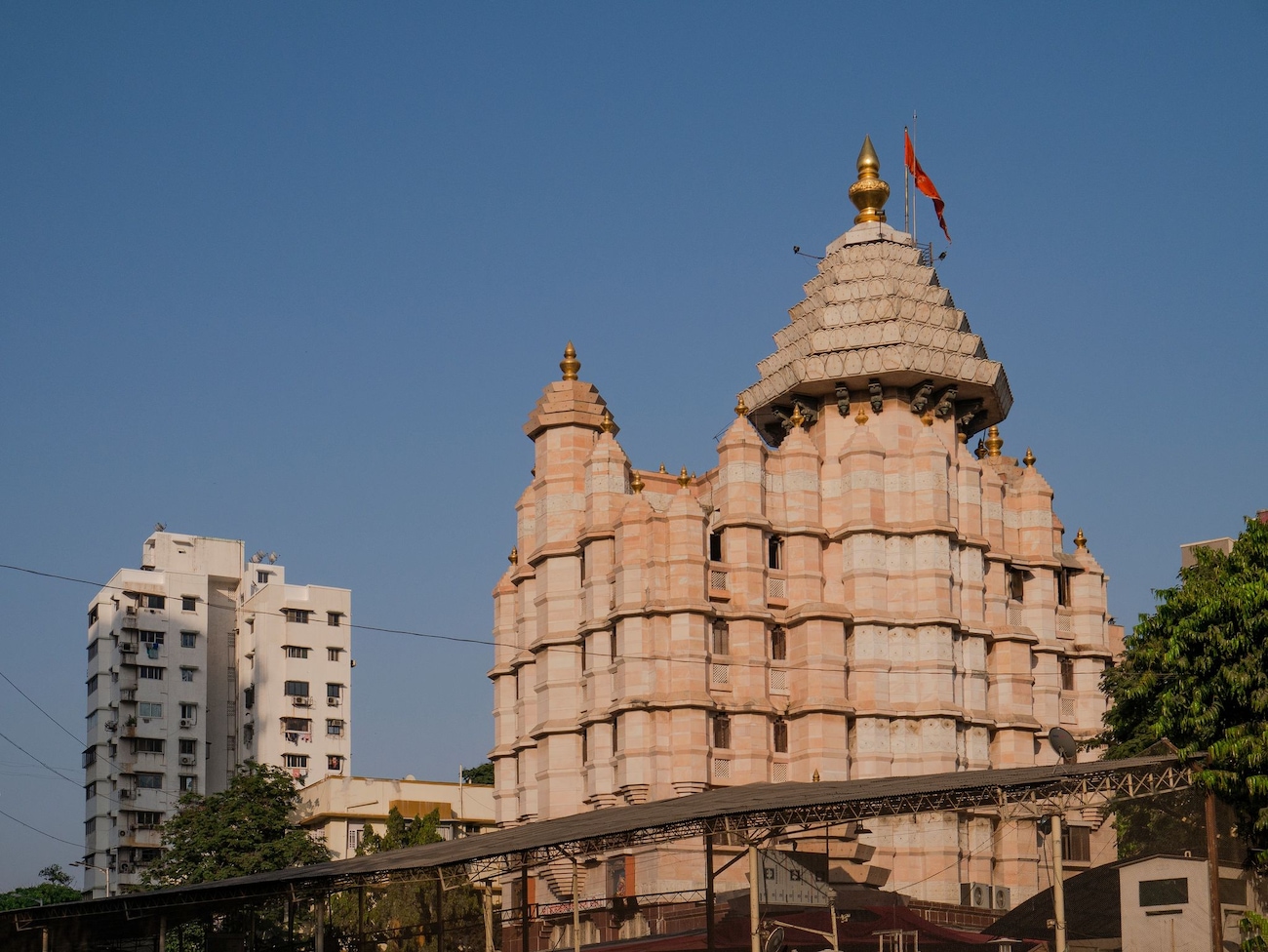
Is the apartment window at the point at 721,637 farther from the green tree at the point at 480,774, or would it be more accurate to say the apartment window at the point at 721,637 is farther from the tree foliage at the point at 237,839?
the green tree at the point at 480,774

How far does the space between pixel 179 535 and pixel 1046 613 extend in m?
55.0

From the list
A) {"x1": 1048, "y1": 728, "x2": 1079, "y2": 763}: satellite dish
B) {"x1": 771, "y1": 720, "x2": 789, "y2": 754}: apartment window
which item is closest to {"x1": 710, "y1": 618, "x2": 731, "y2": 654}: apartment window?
{"x1": 771, "y1": 720, "x2": 789, "y2": 754}: apartment window

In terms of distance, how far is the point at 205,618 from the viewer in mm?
101375

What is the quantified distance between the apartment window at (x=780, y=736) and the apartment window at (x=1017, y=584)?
1082 cm

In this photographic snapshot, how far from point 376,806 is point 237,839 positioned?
12.7 m

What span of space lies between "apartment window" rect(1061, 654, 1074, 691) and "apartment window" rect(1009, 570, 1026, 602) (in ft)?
8.27

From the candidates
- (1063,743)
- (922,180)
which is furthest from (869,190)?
(1063,743)

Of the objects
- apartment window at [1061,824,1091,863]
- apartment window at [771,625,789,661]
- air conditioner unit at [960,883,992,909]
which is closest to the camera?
air conditioner unit at [960,883,992,909]

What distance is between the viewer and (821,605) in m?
57.6

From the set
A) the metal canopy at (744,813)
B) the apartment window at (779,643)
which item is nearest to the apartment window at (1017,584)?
the apartment window at (779,643)

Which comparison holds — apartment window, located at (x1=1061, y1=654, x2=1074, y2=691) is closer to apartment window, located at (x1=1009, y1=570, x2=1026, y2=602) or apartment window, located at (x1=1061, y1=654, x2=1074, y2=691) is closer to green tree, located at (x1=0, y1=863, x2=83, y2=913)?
apartment window, located at (x1=1009, y1=570, x2=1026, y2=602)

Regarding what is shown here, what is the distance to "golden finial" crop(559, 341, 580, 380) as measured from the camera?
6166 centimetres

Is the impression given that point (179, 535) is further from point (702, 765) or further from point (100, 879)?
point (702, 765)

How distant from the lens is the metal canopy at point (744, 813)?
3538 cm
